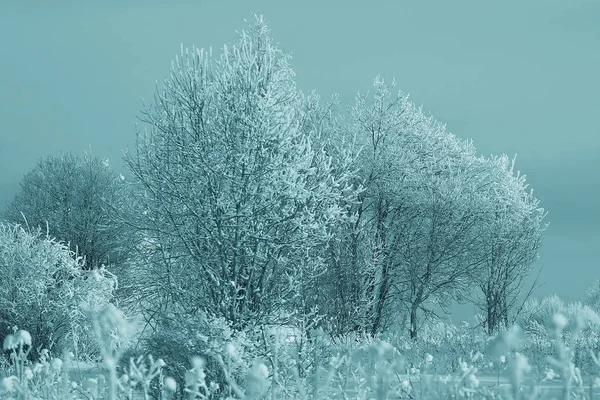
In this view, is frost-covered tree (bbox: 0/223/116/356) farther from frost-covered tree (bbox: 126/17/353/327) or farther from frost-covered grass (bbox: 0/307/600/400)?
frost-covered tree (bbox: 126/17/353/327)

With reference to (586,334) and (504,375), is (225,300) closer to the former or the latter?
(504,375)

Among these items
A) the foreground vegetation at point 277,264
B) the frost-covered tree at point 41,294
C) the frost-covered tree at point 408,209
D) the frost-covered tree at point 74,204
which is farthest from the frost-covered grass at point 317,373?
the frost-covered tree at point 74,204

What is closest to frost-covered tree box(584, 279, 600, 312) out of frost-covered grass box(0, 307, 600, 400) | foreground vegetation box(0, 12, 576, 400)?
foreground vegetation box(0, 12, 576, 400)

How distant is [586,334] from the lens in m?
17.3

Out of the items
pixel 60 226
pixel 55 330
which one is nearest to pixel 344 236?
pixel 55 330

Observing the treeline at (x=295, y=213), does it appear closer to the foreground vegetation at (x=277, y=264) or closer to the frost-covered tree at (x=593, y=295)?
the foreground vegetation at (x=277, y=264)

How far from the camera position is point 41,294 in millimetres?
17109

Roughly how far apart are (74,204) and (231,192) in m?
20.2

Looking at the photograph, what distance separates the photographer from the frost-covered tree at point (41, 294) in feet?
55.8

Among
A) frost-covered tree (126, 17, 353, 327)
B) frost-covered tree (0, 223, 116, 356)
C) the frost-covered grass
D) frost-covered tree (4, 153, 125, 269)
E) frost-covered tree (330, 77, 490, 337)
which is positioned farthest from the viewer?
frost-covered tree (4, 153, 125, 269)

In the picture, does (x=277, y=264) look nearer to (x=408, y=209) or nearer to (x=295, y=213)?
(x=295, y=213)

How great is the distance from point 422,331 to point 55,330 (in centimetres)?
1118

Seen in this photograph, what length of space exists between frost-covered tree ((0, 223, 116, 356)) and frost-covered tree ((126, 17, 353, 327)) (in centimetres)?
502

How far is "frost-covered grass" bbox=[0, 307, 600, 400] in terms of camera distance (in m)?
3.09
